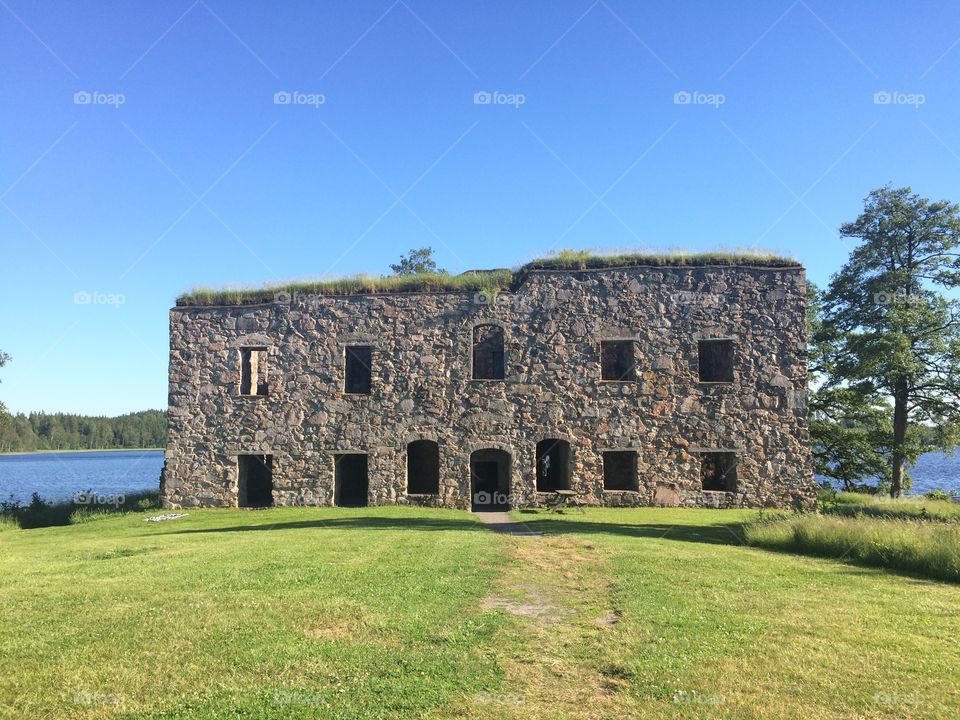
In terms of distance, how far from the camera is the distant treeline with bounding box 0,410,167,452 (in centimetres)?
12888

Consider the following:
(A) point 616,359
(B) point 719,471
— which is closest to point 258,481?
(A) point 616,359

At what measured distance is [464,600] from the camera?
26.8 feet

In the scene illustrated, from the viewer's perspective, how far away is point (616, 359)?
23.7 m

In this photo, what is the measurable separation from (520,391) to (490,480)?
4291 mm

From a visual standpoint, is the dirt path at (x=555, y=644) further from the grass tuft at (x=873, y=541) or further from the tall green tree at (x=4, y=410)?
the tall green tree at (x=4, y=410)

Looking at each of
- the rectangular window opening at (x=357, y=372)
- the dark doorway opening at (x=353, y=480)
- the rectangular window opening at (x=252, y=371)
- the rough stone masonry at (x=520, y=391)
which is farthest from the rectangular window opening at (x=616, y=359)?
the rectangular window opening at (x=252, y=371)

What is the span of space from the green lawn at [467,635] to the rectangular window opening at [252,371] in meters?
12.3

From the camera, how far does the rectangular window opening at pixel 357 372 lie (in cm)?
2427

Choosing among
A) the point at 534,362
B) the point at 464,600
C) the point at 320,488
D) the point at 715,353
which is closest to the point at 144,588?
the point at 464,600

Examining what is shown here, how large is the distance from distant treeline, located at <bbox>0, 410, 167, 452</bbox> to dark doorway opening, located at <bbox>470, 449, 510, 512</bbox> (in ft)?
411

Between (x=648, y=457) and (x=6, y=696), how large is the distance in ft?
64.8

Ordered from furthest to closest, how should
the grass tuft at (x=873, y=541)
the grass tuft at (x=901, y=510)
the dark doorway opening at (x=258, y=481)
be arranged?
the dark doorway opening at (x=258, y=481) → the grass tuft at (x=901, y=510) → the grass tuft at (x=873, y=541)

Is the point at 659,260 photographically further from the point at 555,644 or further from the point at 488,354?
the point at 555,644

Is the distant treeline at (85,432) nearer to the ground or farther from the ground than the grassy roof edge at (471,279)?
nearer to the ground
